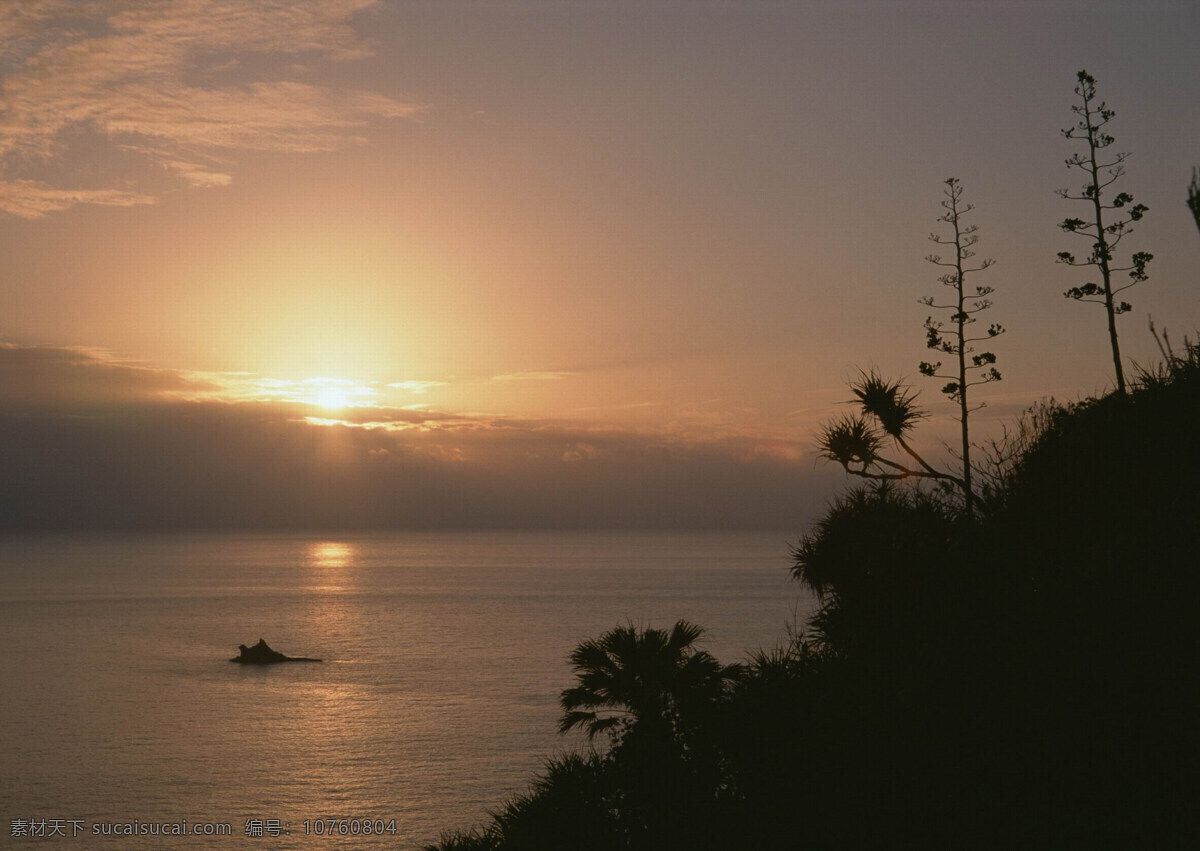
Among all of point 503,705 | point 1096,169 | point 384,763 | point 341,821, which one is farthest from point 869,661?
point 503,705

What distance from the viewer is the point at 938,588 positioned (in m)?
23.7

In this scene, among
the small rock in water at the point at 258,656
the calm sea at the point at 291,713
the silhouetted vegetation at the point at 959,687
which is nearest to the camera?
the silhouetted vegetation at the point at 959,687

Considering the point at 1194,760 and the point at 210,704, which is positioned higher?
the point at 1194,760

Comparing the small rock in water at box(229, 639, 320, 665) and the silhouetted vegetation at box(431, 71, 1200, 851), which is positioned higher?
the silhouetted vegetation at box(431, 71, 1200, 851)

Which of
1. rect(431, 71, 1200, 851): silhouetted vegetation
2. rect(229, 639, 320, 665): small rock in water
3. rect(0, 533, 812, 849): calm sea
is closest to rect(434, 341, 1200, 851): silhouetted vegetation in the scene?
rect(431, 71, 1200, 851): silhouetted vegetation

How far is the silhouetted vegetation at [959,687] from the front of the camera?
1619cm

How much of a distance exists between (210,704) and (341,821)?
36504 mm

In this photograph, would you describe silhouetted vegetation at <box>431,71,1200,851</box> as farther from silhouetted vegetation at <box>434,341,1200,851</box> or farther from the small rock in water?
the small rock in water

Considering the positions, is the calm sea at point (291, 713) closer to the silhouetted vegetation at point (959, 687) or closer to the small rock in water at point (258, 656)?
the small rock in water at point (258, 656)

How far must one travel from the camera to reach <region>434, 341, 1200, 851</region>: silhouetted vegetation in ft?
53.1

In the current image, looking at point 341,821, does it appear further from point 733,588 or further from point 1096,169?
point 733,588

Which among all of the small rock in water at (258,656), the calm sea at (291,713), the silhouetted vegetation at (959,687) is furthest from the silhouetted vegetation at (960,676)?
the small rock in water at (258,656)

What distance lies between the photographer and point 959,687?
62.5 feet

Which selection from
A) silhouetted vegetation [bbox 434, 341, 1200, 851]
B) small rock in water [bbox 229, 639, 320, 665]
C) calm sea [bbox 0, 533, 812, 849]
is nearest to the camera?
silhouetted vegetation [bbox 434, 341, 1200, 851]
